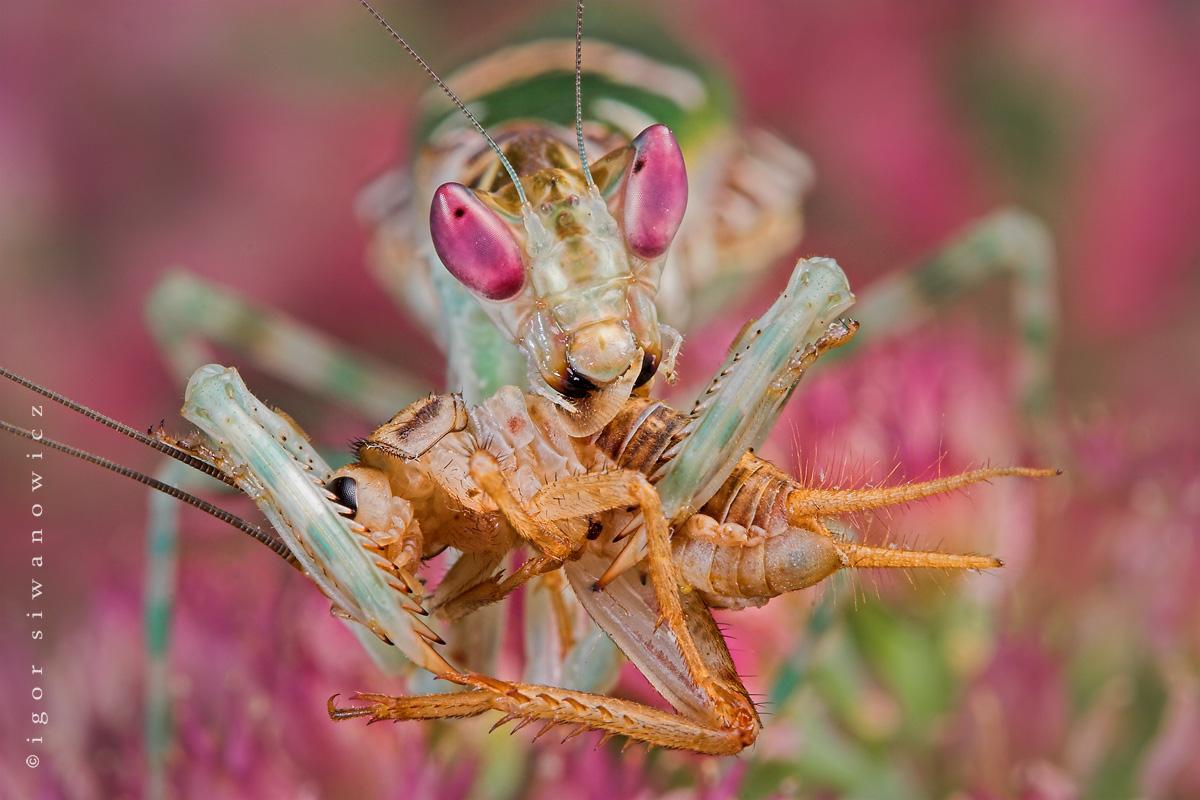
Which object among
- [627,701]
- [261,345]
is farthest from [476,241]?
[261,345]

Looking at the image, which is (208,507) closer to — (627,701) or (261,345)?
(627,701)

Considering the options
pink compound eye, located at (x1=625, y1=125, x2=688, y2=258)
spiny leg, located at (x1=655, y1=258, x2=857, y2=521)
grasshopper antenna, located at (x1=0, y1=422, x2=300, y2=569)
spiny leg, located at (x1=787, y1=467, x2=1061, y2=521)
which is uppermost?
pink compound eye, located at (x1=625, y1=125, x2=688, y2=258)

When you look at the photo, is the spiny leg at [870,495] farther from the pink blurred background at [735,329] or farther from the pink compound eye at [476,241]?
the pink blurred background at [735,329]

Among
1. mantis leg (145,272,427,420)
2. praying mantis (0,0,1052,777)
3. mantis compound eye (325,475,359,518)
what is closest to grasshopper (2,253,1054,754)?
mantis compound eye (325,475,359,518)

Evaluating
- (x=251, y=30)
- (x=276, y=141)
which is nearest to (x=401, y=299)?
(x=276, y=141)

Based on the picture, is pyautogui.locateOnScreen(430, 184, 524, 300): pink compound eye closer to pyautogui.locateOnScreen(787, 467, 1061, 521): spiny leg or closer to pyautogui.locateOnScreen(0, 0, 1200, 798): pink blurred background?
pyautogui.locateOnScreen(787, 467, 1061, 521): spiny leg

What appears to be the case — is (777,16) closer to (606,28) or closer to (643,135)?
(606,28)
